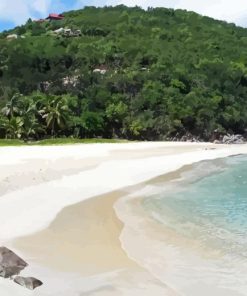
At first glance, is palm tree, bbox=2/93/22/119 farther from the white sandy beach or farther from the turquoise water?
the turquoise water

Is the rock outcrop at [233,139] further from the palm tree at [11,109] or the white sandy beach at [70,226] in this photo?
the white sandy beach at [70,226]

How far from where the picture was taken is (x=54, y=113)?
67.4m

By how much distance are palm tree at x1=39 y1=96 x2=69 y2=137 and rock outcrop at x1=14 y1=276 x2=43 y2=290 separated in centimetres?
5813

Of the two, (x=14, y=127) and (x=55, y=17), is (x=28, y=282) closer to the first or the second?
(x=14, y=127)

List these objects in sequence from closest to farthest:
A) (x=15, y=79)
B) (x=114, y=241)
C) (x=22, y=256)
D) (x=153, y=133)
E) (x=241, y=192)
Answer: (x=22, y=256) < (x=114, y=241) < (x=241, y=192) < (x=153, y=133) < (x=15, y=79)

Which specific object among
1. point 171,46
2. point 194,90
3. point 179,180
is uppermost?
point 171,46

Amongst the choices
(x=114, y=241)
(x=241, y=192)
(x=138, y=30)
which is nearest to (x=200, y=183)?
(x=241, y=192)

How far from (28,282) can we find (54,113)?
58.6 metres

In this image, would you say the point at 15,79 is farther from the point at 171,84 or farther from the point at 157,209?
the point at 157,209

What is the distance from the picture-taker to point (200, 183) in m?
29.3

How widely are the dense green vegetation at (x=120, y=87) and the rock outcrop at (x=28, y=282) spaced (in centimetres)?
5550

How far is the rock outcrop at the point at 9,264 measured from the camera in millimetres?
10203

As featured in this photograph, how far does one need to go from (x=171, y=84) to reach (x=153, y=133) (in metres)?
13.0

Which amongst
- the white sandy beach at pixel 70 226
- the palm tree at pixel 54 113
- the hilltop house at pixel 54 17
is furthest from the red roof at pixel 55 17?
the white sandy beach at pixel 70 226
